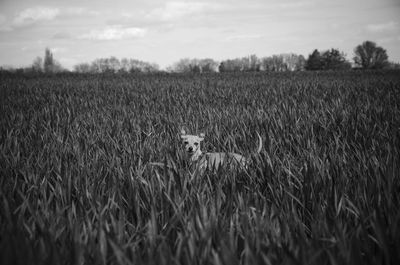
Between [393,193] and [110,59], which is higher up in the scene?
[110,59]

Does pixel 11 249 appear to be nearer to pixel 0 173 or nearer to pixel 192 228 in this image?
pixel 192 228

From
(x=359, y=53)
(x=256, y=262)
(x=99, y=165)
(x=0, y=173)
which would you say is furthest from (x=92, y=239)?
(x=359, y=53)

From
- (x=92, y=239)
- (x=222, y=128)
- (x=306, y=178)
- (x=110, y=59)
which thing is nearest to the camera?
(x=92, y=239)

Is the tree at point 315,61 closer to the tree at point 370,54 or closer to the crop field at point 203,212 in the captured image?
the tree at point 370,54

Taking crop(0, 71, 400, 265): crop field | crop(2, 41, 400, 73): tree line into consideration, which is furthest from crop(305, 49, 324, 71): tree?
crop(0, 71, 400, 265): crop field

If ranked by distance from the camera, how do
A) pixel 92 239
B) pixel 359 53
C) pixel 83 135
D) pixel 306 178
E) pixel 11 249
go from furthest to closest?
pixel 359 53 → pixel 83 135 → pixel 306 178 → pixel 92 239 → pixel 11 249

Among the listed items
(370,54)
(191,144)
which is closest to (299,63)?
(370,54)

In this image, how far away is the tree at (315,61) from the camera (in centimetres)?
6206

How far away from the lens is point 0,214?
3.97 feet

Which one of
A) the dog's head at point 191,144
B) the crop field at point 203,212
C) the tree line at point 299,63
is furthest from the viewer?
the tree line at point 299,63

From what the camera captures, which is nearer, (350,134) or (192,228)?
(192,228)

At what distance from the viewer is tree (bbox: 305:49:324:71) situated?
6206cm

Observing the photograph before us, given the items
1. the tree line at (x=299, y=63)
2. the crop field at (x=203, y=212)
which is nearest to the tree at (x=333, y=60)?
the tree line at (x=299, y=63)

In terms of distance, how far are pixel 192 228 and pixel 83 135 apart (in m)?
2.25
